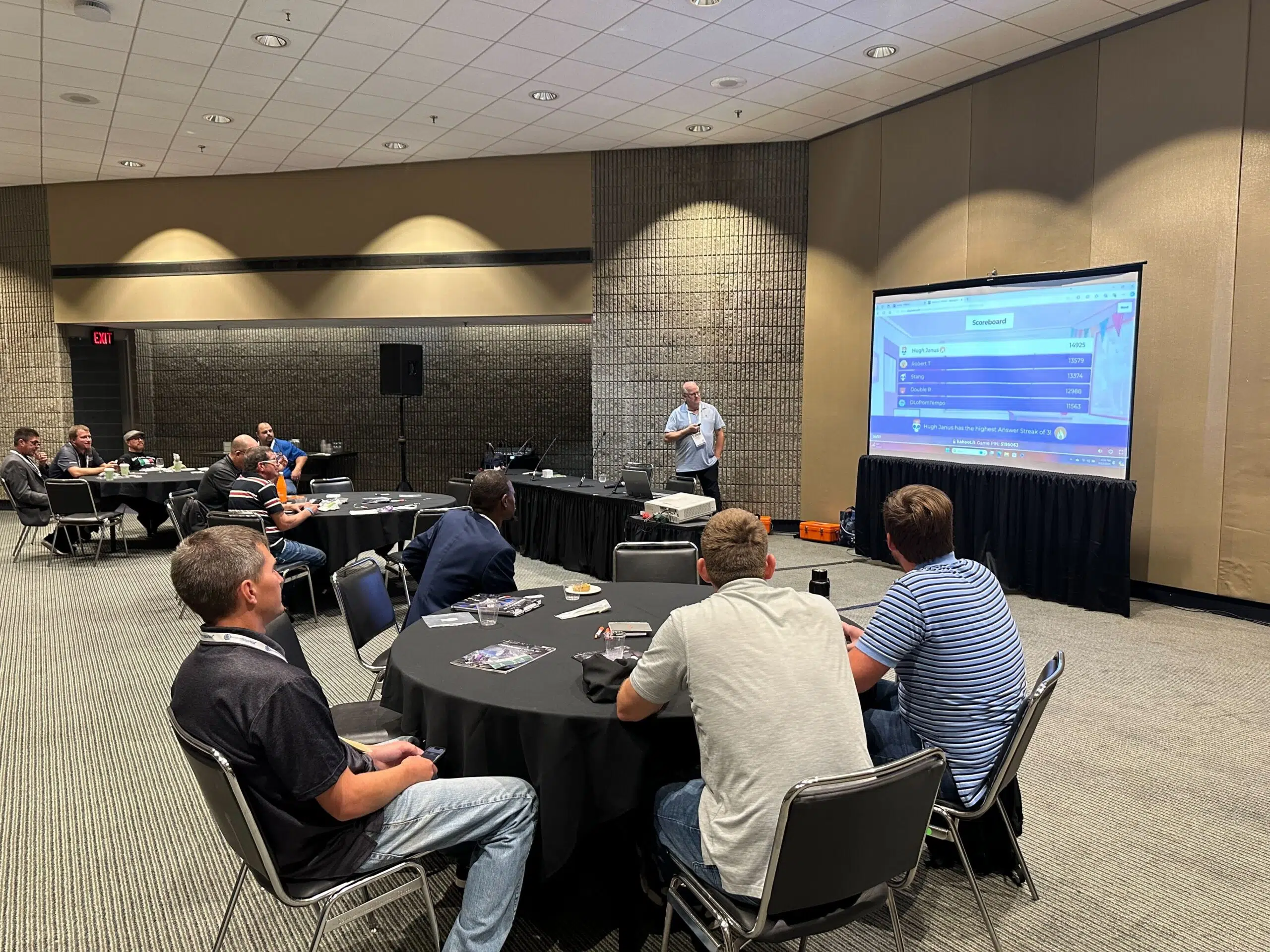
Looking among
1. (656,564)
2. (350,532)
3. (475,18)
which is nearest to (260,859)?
(656,564)

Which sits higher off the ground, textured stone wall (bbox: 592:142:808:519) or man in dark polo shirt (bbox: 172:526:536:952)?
textured stone wall (bbox: 592:142:808:519)

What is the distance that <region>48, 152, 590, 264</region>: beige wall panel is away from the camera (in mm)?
9141

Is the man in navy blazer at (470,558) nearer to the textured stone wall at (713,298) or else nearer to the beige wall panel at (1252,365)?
the beige wall panel at (1252,365)

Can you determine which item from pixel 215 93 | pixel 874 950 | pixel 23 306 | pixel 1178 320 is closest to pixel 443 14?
pixel 215 93

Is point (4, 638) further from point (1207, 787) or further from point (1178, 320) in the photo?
point (1178, 320)

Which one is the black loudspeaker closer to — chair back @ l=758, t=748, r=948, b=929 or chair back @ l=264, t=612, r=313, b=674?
chair back @ l=264, t=612, r=313, b=674

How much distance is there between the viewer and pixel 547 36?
5.89 m

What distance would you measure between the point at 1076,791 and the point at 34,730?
4.59 metres

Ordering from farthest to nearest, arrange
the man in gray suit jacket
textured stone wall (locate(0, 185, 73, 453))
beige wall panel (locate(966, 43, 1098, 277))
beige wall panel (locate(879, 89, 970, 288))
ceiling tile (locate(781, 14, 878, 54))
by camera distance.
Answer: textured stone wall (locate(0, 185, 73, 453)), the man in gray suit jacket, beige wall panel (locate(879, 89, 970, 288)), beige wall panel (locate(966, 43, 1098, 277)), ceiling tile (locate(781, 14, 878, 54))

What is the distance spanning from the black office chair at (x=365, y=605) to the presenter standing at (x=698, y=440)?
453 centimetres

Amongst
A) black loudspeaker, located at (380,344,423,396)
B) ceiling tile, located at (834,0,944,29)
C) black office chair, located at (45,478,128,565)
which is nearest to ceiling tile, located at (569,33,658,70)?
ceiling tile, located at (834,0,944,29)

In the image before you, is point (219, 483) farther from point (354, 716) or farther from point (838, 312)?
point (838, 312)

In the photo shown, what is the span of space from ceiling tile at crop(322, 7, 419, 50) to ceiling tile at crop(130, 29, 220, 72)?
101 centimetres

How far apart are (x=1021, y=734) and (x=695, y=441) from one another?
577 centimetres
